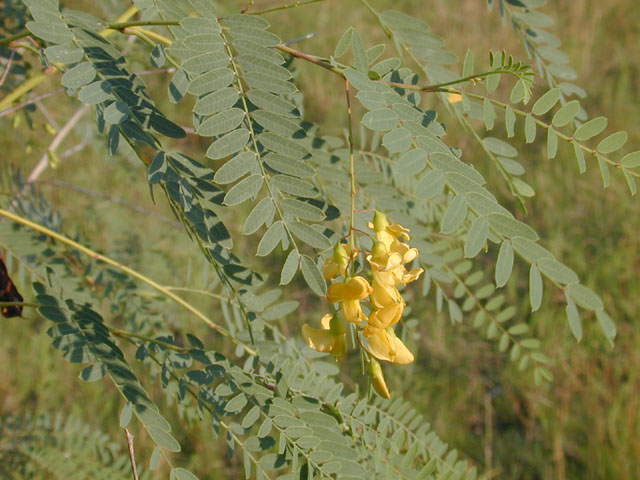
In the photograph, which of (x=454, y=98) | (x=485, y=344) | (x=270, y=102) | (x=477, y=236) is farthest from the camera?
(x=485, y=344)

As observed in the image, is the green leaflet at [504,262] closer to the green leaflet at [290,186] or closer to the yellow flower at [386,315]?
the yellow flower at [386,315]

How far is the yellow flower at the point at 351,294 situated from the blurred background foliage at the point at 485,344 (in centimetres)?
91

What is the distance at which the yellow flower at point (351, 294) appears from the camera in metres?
0.67

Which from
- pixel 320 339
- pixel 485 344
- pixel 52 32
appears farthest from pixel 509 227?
pixel 485 344

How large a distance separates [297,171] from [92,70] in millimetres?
282

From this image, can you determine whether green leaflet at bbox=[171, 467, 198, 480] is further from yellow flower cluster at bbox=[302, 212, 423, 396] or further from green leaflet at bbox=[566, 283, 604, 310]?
green leaflet at bbox=[566, 283, 604, 310]

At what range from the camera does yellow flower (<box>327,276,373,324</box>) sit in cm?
67

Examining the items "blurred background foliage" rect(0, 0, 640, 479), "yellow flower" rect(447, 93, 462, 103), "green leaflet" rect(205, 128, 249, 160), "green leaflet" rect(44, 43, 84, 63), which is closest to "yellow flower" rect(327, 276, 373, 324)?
"green leaflet" rect(205, 128, 249, 160)

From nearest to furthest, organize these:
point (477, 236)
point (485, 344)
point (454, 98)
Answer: point (477, 236) → point (454, 98) → point (485, 344)

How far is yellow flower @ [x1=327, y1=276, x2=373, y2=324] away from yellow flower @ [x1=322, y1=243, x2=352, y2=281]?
0.06 ft

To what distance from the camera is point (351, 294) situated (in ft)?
2.23

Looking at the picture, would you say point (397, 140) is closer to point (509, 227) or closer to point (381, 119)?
point (381, 119)

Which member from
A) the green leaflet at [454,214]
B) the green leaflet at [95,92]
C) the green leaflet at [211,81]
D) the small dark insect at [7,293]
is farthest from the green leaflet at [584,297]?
the small dark insect at [7,293]

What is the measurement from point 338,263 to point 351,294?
1.7 inches
